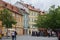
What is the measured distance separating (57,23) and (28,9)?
51.6 meters

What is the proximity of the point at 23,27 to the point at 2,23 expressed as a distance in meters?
51.8

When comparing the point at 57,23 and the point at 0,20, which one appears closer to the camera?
the point at 0,20

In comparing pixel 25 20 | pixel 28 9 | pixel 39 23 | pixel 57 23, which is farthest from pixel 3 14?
pixel 28 9

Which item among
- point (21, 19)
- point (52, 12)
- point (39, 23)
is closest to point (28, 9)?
point (21, 19)

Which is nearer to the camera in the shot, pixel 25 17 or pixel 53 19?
pixel 53 19

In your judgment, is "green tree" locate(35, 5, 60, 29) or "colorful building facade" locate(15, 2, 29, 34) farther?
"colorful building facade" locate(15, 2, 29, 34)

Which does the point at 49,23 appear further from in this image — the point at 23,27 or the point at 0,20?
the point at 23,27

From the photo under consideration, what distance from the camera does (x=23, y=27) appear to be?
4407 inches

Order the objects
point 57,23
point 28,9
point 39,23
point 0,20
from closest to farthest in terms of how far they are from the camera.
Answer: point 0,20, point 57,23, point 39,23, point 28,9

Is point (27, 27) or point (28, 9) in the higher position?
point (28, 9)

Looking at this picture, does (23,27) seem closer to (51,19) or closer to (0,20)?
(51,19)

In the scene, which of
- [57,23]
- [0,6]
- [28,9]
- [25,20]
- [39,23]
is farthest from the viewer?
[28,9]

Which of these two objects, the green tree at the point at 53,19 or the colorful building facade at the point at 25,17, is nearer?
the green tree at the point at 53,19

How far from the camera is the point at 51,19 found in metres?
78.9
